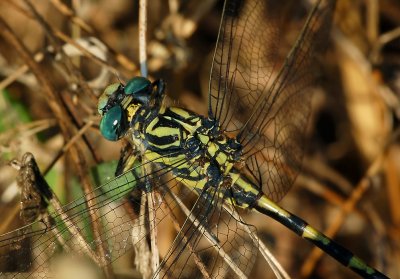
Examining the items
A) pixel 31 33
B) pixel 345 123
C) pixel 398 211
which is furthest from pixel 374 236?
pixel 31 33

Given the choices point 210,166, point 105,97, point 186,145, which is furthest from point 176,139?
point 105,97

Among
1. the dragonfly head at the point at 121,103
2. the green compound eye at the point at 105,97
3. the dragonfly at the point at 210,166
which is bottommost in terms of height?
the dragonfly at the point at 210,166

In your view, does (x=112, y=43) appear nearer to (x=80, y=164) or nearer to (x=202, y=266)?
(x=80, y=164)

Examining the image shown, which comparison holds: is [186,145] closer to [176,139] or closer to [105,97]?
[176,139]

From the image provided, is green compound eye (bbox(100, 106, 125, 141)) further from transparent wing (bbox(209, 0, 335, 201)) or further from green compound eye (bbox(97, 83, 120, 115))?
transparent wing (bbox(209, 0, 335, 201))

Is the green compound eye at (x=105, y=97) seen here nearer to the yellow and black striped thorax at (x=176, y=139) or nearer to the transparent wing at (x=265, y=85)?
the yellow and black striped thorax at (x=176, y=139)

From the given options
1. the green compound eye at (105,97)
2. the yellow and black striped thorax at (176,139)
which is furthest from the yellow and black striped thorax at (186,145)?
the green compound eye at (105,97)

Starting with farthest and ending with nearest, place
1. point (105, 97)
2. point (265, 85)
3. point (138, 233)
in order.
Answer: point (265, 85) → point (105, 97) → point (138, 233)
